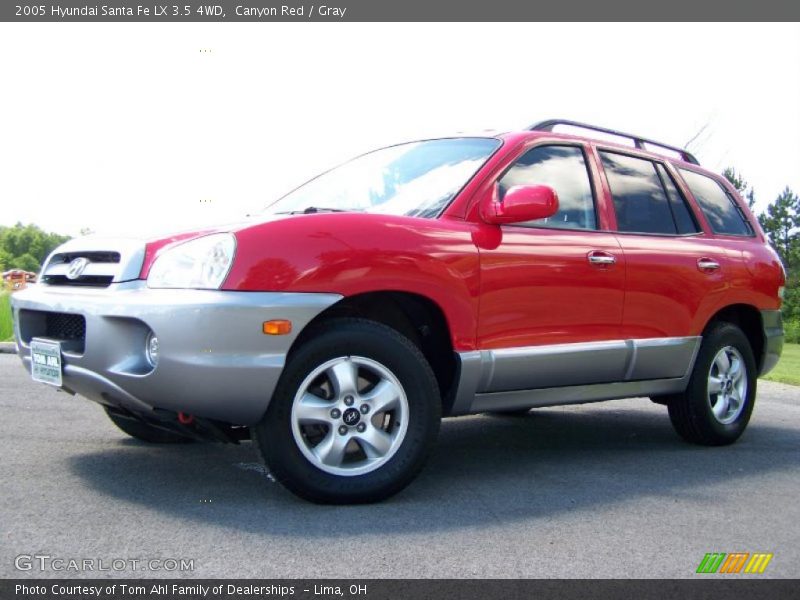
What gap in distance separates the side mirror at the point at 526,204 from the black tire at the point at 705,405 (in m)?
1.87

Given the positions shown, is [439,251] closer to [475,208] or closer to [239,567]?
[475,208]

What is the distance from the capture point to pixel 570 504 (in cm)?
405

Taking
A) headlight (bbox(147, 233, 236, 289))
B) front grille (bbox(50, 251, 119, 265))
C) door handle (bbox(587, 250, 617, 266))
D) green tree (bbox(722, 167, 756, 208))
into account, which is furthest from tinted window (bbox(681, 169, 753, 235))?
green tree (bbox(722, 167, 756, 208))

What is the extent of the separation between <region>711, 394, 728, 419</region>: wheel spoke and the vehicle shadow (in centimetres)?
22

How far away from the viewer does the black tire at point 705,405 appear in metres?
5.53

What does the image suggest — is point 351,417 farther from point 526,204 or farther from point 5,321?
point 5,321

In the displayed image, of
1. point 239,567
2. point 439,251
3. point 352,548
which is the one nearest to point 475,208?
point 439,251

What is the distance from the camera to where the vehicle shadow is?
3.66 metres

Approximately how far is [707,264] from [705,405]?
87 cm

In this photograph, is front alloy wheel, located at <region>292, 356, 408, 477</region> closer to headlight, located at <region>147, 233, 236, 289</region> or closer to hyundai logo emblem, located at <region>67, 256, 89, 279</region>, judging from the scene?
headlight, located at <region>147, 233, 236, 289</region>

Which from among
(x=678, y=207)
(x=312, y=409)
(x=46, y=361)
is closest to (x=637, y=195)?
(x=678, y=207)

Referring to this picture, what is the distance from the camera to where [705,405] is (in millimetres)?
5527
